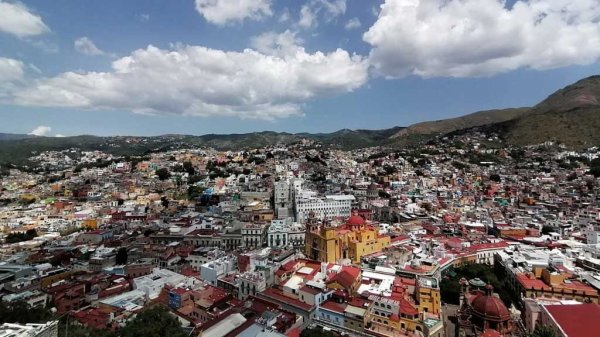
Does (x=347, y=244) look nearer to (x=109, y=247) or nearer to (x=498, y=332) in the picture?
(x=498, y=332)

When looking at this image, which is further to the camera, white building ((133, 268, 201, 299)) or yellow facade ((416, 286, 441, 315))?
white building ((133, 268, 201, 299))

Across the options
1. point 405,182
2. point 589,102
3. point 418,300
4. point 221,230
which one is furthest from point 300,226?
point 589,102

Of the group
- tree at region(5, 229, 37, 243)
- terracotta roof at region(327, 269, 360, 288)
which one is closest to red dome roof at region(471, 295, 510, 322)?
terracotta roof at region(327, 269, 360, 288)

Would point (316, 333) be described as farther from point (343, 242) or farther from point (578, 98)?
point (578, 98)

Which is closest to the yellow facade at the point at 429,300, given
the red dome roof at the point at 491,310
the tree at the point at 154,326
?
the red dome roof at the point at 491,310

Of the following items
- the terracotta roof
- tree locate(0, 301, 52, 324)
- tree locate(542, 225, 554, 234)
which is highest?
the terracotta roof

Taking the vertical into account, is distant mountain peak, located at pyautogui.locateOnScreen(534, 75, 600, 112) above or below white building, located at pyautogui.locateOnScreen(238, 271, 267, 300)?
above

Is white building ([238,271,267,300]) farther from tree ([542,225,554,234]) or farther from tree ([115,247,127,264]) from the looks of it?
tree ([542,225,554,234])

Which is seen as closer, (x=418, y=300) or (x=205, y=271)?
(x=418, y=300)
